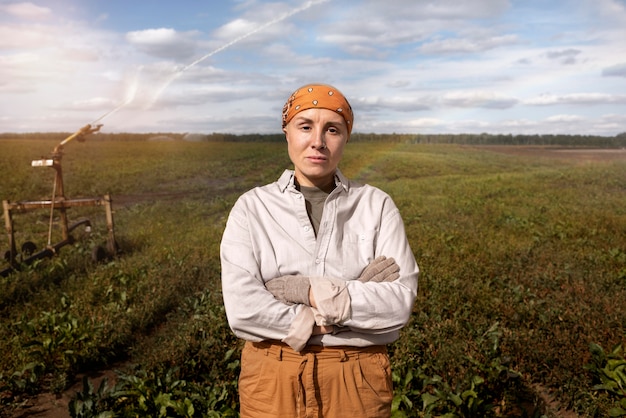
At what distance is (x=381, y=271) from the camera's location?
215 cm

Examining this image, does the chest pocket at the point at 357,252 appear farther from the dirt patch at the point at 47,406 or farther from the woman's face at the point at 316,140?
the dirt patch at the point at 47,406

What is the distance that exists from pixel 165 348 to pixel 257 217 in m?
3.49

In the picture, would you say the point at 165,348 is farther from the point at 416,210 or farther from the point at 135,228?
the point at 416,210

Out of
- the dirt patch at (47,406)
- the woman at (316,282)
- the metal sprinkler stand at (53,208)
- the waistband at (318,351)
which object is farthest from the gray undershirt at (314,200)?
the metal sprinkler stand at (53,208)

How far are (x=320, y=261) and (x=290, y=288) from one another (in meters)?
0.18

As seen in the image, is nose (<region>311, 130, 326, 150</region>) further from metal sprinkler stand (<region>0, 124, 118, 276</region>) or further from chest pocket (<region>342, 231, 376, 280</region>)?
metal sprinkler stand (<region>0, 124, 118, 276</region>)

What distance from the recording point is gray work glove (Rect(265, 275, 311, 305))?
2.05 m

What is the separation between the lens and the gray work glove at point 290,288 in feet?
6.72

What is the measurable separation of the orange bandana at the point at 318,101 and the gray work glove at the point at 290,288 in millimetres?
693

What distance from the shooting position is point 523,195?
650 inches

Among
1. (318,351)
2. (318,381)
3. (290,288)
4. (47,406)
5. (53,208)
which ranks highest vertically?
(290,288)

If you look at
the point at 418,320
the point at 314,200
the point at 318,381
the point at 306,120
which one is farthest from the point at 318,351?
the point at 418,320

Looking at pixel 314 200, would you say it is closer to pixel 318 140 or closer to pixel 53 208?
pixel 318 140

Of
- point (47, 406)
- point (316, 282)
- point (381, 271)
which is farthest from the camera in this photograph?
point (47, 406)
